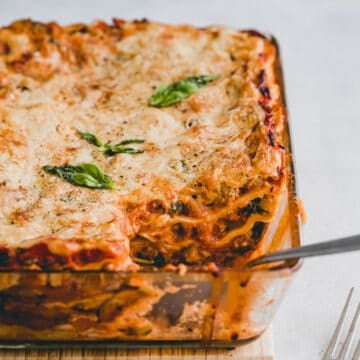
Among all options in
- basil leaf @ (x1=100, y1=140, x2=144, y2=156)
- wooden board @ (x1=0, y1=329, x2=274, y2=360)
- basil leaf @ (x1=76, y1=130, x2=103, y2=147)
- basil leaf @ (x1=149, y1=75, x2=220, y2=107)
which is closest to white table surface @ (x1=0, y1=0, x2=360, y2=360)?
wooden board @ (x1=0, y1=329, x2=274, y2=360)

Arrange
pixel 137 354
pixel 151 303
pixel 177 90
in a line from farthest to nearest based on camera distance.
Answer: pixel 177 90 < pixel 137 354 < pixel 151 303

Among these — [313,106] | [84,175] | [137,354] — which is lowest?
[137,354]

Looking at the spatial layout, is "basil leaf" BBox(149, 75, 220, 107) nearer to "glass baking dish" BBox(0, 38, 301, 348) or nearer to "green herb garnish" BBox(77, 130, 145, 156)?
"green herb garnish" BBox(77, 130, 145, 156)

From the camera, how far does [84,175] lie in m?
3.17

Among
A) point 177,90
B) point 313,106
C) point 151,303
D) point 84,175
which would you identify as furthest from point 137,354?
point 313,106

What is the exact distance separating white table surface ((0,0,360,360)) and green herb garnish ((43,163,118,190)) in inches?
34.7

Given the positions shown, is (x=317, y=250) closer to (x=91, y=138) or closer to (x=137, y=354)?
(x=137, y=354)

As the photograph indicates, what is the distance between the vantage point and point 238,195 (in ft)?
Result: 10.3

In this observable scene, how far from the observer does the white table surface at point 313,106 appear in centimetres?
348

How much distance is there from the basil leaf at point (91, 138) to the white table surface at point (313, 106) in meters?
0.96

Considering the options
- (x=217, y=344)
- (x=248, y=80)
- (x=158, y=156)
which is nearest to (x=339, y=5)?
(x=248, y=80)

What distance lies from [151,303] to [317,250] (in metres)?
0.61

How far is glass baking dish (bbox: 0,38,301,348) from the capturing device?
278 cm

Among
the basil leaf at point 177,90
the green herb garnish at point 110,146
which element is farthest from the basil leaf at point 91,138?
the basil leaf at point 177,90
